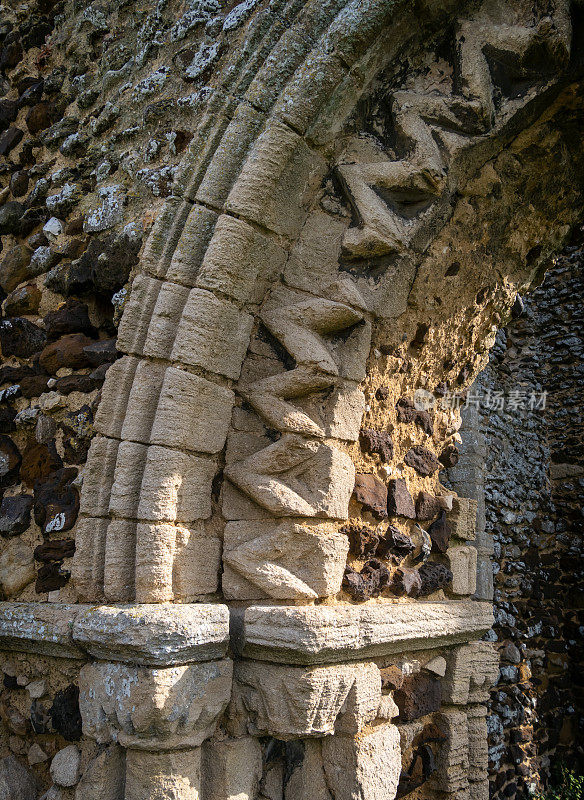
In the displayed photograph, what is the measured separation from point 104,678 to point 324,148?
1904 millimetres

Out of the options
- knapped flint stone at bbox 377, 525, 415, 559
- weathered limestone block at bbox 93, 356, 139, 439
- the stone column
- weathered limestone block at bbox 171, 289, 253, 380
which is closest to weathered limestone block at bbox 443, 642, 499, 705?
knapped flint stone at bbox 377, 525, 415, 559

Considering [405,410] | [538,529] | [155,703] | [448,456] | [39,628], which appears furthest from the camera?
[538,529]

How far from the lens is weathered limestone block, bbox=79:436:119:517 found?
2.01m

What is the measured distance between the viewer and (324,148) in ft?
7.07

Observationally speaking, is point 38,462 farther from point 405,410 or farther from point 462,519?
point 462,519

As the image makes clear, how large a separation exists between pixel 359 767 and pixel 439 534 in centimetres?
103

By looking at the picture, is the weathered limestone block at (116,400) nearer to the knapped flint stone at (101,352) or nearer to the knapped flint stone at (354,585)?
the knapped flint stone at (101,352)

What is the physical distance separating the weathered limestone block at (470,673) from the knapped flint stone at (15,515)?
1.80 m

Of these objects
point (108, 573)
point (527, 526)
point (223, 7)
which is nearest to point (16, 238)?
point (223, 7)

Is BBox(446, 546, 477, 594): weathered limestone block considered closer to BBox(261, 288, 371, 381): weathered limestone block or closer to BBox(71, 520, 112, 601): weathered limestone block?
BBox(261, 288, 371, 381): weathered limestone block

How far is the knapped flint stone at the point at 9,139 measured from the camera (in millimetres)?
2885

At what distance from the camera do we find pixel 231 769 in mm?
1825
